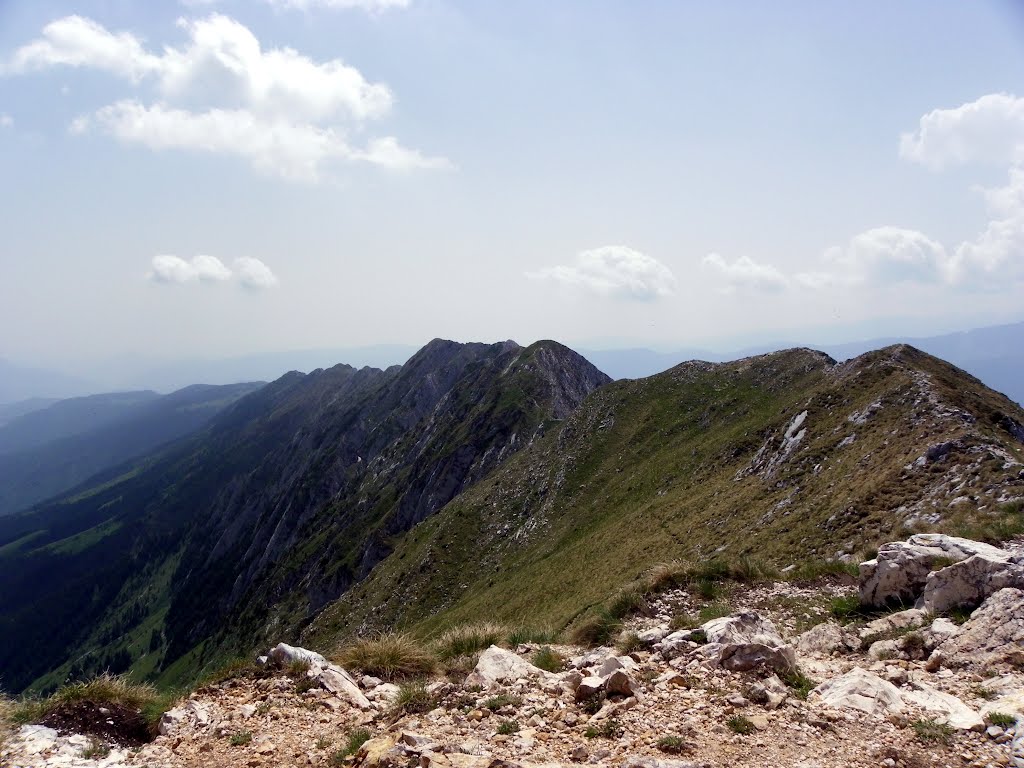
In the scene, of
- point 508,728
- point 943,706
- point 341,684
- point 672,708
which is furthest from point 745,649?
point 341,684

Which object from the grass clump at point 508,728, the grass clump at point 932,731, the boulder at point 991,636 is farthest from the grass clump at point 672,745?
the boulder at point 991,636

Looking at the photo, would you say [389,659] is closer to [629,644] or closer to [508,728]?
[508,728]

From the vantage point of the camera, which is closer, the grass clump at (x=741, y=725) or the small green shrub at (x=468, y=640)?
the grass clump at (x=741, y=725)

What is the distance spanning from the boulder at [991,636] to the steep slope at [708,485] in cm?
847

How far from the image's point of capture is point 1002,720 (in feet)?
21.5

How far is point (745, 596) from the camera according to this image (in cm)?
1435

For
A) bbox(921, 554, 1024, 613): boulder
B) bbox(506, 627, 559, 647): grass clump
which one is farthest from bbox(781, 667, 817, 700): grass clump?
bbox(506, 627, 559, 647): grass clump

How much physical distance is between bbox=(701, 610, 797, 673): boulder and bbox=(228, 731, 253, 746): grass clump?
7854 mm

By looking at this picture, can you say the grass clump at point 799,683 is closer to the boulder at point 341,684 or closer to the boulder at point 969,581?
the boulder at point 969,581

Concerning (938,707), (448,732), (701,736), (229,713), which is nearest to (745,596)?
(938,707)

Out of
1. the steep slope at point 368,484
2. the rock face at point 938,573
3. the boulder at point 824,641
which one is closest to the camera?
the rock face at point 938,573

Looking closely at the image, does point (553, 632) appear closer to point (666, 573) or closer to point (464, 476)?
point (666, 573)

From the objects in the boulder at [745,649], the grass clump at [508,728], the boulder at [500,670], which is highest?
the boulder at [745,649]

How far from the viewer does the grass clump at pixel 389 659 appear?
36.1 ft
